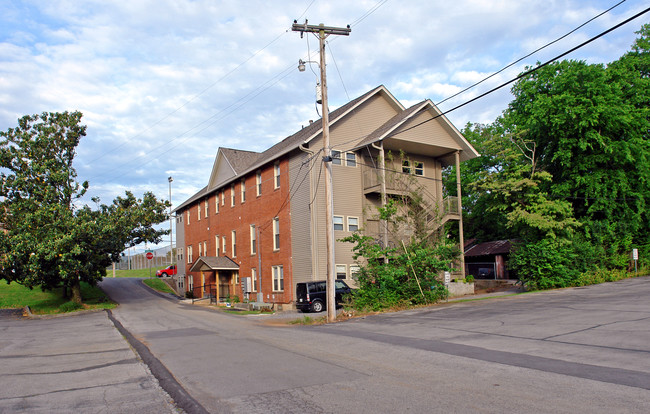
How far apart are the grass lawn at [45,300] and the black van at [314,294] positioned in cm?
1515

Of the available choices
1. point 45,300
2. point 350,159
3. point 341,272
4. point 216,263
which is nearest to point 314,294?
point 341,272

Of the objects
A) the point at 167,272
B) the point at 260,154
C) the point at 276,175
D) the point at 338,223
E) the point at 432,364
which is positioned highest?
the point at 260,154

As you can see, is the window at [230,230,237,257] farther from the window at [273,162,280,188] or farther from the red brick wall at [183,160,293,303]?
the window at [273,162,280,188]

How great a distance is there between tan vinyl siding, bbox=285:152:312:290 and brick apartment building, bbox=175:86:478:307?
0.06 m

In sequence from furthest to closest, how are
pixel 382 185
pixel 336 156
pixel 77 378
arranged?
1. pixel 336 156
2. pixel 382 185
3. pixel 77 378

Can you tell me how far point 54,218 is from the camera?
99.7ft

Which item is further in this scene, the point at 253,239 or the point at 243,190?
the point at 243,190

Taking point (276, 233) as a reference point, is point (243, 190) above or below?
above

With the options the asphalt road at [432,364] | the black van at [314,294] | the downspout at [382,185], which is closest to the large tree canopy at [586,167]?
the downspout at [382,185]

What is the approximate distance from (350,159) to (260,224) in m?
7.85

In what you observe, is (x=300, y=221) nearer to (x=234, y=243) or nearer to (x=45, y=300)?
(x=234, y=243)

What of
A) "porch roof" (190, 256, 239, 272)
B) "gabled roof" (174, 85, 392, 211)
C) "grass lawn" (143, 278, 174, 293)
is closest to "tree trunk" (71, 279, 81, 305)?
"porch roof" (190, 256, 239, 272)

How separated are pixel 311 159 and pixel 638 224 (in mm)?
21403

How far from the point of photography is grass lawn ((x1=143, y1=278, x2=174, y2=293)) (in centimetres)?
5080
